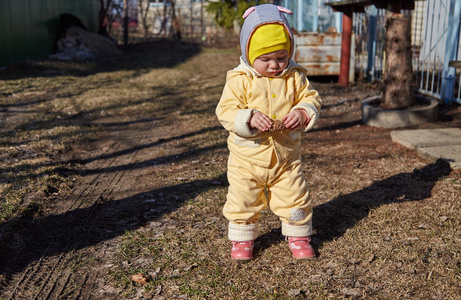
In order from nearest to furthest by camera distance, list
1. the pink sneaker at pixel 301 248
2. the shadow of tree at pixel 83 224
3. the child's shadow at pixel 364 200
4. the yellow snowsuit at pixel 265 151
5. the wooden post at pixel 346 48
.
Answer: the yellow snowsuit at pixel 265 151 → the pink sneaker at pixel 301 248 → the shadow of tree at pixel 83 224 → the child's shadow at pixel 364 200 → the wooden post at pixel 346 48

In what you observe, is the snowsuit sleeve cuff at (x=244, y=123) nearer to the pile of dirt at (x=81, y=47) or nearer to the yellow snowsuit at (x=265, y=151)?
the yellow snowsuit at (x=265, y=151)

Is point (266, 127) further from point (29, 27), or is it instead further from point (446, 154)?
point (29, 27)

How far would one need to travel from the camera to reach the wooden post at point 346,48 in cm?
960

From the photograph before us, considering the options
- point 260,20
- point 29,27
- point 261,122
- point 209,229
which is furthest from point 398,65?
point 29,27

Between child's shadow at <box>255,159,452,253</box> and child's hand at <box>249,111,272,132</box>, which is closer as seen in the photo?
→ child's hand at <box>249,111,272,132</box>

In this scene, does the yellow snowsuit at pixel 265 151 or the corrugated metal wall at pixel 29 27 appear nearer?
the yellow snowsuit at pixel 265 151

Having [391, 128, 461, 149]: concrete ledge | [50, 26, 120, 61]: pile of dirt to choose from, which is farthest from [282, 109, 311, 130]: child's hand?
[50, 26, 120, 61]: pile of dirt

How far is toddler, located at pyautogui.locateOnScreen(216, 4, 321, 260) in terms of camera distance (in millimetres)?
2816

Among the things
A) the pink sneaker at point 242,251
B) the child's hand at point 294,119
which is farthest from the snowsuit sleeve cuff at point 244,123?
the pink sneaker at point 242,251

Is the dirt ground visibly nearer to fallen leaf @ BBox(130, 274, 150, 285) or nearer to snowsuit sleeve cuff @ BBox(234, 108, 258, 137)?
fallen leaf @ BBox(130, 274, 150, 285)

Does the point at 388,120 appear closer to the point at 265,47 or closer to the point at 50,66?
the point at 265,47

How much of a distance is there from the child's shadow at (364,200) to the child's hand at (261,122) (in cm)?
98

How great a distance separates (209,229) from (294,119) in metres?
1.28

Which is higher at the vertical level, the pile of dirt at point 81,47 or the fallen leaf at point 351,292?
the pile of dirt at point 81,47
